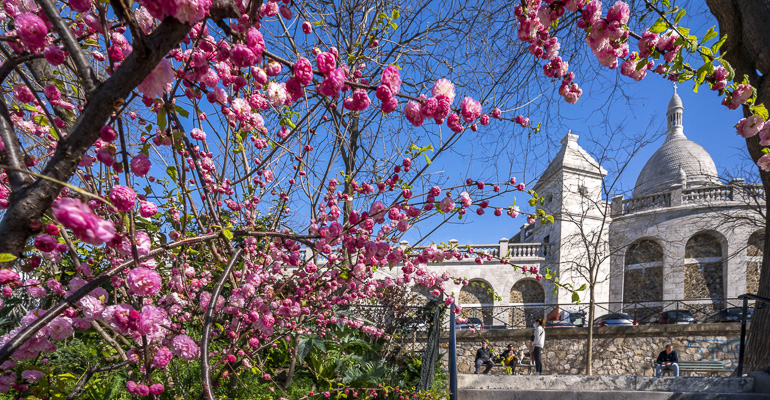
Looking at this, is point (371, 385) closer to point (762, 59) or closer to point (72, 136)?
point (72, 136)

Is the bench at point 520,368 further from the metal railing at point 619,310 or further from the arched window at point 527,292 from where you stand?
the arched window at point 527,292

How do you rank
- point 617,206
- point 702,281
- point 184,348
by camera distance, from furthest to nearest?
point 617,206 < point 702,281 < point 184,348

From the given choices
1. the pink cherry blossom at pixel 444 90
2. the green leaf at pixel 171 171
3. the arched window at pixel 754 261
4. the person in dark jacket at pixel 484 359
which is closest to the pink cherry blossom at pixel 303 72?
the pink cherry blossom at pixel 444 90

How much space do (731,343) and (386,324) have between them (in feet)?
38.4

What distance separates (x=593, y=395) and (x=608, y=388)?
469 mm

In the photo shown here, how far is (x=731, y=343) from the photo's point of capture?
12.3 metres

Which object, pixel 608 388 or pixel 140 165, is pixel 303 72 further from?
pixel 608 388

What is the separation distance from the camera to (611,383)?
405 centimetres

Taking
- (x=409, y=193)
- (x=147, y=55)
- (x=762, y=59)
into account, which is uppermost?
(x=762, y=59)

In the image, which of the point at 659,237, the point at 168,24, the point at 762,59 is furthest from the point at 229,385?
the point at 659,237

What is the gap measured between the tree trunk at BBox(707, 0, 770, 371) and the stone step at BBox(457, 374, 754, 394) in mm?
628

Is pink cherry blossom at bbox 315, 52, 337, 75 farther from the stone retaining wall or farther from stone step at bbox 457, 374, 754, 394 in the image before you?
the stone retaining wall

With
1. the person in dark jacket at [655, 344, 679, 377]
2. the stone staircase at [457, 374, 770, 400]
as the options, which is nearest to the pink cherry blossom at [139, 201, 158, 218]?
the stone staircase at [457, 374, 770, 400]

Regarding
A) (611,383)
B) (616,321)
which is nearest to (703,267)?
(616,321)
